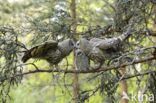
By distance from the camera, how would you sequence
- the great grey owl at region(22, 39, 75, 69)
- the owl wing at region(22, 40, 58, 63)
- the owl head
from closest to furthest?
the owl wing at region(22, 40, 58, 63)
the great grey owl at region(22, 39, 75, 69)
the owl head

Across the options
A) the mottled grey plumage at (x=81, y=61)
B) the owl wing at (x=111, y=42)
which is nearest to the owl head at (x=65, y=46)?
the mottled grey plumage at (x=81, y=61)

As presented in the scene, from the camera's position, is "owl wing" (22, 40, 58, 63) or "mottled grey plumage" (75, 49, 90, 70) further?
"mottled grey plumage" (75, 49, 90, 70)

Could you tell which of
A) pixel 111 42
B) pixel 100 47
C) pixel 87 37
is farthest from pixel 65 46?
pixel 87 37

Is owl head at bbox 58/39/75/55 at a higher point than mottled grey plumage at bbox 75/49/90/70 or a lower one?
higher

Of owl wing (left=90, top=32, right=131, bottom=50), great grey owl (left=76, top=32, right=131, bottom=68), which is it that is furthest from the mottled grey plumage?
owl wing (left=90, top=32, right=131, bottom=50)

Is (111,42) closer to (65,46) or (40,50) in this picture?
(65,46)

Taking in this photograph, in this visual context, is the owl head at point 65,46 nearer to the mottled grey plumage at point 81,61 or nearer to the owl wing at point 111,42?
the mottled grey plumage at point 81,61

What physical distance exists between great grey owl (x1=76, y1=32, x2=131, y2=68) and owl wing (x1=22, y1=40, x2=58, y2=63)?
367 mm

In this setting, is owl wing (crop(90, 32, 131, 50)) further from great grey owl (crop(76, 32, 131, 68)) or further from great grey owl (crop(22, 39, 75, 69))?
great grey owl (crop(22, 39, 75, 69))

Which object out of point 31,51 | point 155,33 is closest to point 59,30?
point 31,51

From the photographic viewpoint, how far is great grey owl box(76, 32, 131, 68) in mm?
2554

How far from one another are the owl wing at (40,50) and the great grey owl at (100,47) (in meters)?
0.37

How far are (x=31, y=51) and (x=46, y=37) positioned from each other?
1024 millimetres

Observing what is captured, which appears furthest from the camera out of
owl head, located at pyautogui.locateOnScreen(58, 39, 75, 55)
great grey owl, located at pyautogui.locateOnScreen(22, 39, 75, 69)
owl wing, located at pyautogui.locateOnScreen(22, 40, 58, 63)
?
owl head, located at pyautogui.locateOnScreen(58, 39, 75, 55)
